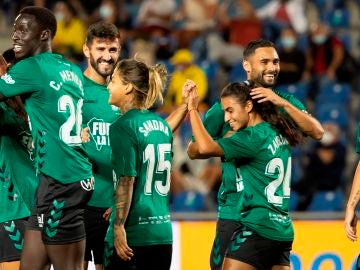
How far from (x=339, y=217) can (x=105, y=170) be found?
305 centimetres

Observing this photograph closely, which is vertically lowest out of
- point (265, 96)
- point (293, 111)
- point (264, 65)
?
point (293, 111)

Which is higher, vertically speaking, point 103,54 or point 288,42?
point 288,42

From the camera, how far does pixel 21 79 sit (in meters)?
5.84

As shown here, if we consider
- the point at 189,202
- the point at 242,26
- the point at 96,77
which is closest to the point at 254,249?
the point at 96,77

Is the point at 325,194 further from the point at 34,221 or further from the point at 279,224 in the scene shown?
the point at 34,221

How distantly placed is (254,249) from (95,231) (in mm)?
1398

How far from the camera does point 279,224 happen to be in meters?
6.32

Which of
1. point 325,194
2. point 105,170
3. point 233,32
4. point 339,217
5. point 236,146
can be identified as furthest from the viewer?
point 233,32

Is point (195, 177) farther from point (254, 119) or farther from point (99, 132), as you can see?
point (254, 119)

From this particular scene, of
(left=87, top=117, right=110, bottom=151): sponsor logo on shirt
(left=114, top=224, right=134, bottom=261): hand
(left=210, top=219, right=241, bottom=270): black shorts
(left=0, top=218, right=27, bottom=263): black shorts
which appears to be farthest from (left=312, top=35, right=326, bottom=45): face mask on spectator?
(left=114, top=224, right=134, bottom=261): hand

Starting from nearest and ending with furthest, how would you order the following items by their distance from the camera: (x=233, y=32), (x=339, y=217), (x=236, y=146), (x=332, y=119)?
(x=236, y=146) → (x=339, y=217) → (x=332, y=119) → (x=233, y=32)

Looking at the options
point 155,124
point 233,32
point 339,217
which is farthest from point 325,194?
point 155,124

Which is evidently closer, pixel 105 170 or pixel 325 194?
pixel 105 170

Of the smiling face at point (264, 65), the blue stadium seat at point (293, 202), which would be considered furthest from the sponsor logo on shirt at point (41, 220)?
the blue stadium seat at point (293, 202)
